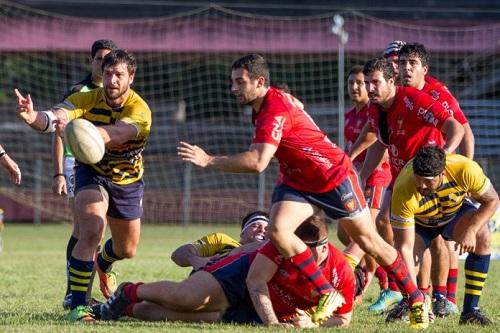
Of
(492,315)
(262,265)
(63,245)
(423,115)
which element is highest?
(423,115)

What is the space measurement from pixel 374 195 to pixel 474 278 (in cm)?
250

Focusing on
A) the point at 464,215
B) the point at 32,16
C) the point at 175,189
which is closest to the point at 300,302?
the point at 464,215

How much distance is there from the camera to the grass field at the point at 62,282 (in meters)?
7.36

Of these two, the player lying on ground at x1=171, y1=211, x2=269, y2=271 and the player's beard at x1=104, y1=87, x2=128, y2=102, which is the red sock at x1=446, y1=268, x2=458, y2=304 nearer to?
the player lying on ground at x1=171, y1=211, x2=269, y2=271

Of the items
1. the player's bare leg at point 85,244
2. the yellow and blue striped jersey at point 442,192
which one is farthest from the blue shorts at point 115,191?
the yellow and blue striped jersey at point 442,192

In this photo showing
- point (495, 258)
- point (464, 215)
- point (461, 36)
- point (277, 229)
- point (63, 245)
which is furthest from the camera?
point (461, 36)

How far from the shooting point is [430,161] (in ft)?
24.9

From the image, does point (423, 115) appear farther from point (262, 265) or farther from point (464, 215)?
point (262, 265)

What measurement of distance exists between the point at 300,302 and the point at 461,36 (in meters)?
15.8

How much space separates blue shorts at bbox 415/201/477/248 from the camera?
8.48 meters

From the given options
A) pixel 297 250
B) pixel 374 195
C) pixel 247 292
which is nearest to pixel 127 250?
pixel 247 292

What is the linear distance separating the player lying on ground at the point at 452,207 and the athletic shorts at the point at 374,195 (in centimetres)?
196

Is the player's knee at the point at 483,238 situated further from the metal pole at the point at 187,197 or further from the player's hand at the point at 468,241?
the metal pole at the point at 187,197

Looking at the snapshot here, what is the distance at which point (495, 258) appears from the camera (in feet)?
49.8
